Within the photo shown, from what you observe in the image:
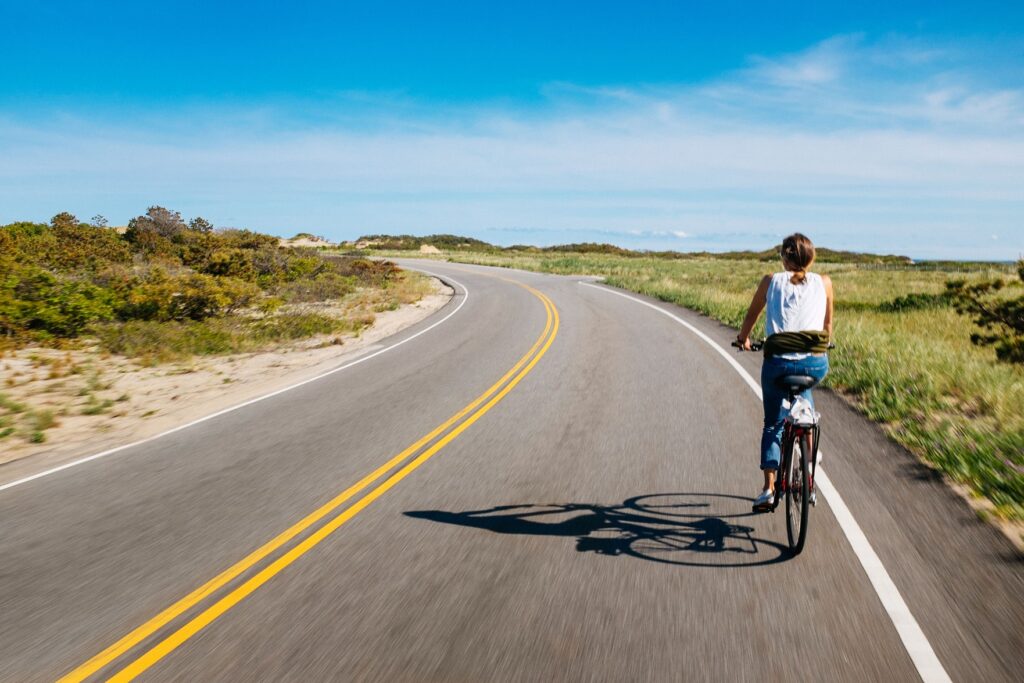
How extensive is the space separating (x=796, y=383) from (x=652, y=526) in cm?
158

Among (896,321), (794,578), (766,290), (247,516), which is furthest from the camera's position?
(896,321)

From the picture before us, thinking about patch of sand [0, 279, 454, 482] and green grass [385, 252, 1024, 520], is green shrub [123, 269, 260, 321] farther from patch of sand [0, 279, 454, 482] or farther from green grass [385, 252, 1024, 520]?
green grass [385, 252, 1024, 520]

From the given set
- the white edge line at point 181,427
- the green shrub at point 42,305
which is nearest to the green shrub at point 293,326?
the white edge line at point 181,427

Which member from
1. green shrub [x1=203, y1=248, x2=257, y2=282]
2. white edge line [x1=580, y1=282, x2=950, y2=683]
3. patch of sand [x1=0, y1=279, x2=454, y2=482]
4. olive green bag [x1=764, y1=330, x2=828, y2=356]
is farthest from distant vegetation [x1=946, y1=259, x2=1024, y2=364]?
green shrub [x1=203, y1=248, x2=257, y2=282]

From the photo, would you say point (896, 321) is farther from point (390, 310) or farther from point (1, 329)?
point (1, 329)

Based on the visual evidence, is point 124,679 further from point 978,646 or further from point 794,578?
point 978,646

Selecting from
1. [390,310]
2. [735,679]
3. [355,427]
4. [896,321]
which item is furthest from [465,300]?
[735,679]

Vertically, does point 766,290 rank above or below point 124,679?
above

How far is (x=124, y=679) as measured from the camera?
3244 mm

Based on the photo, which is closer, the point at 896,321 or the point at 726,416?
the point at 726,416

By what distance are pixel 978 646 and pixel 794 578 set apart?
100 cm

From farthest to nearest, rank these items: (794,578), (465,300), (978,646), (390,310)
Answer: (465,300) → (390,310) → (794,578) → (978,646)

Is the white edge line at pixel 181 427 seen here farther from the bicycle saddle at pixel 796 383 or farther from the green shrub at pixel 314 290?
the green shrub at pixel 314 290

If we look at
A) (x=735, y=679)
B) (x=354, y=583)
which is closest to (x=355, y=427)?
(x=354, y=583)
